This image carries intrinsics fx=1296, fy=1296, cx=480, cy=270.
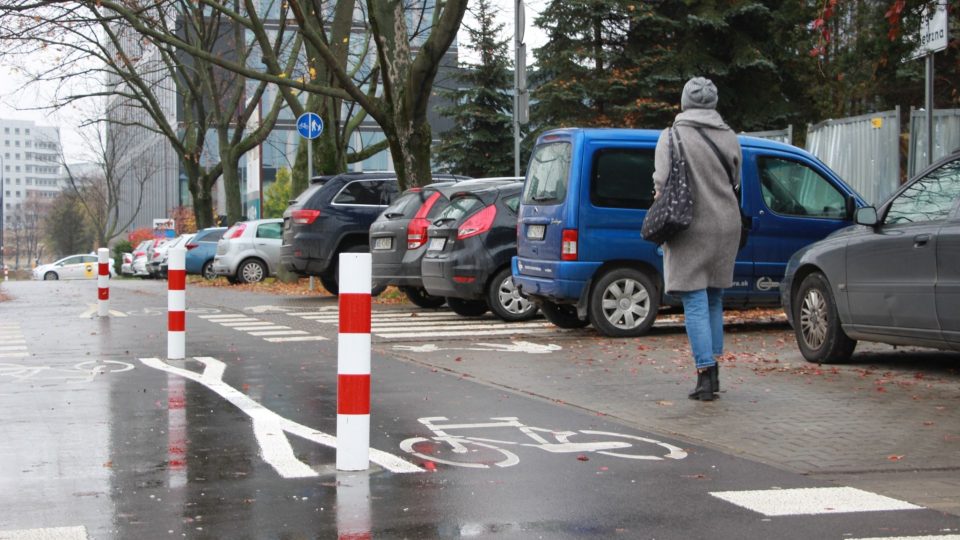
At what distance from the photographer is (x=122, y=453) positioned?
6602 mm

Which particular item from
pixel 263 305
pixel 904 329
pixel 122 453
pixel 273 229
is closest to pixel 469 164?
pixel 273 229

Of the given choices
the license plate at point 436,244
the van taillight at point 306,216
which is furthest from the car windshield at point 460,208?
the van taillight at point 306,216

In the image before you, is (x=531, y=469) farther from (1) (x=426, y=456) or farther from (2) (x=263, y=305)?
(2) (x=263, y=305)

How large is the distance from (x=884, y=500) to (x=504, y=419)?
9.29 ft

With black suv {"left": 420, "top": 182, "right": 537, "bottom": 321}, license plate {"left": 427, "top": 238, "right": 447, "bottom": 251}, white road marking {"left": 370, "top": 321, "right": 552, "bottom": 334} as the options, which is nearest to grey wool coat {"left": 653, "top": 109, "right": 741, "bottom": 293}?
white road marking {"left": 370, "top": 321, "right": 552, "bottom": 334}

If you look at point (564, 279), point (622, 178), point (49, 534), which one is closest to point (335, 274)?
point (564, 279)

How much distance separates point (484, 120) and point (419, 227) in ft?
87.1

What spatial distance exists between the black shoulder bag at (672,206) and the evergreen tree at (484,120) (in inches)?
1353

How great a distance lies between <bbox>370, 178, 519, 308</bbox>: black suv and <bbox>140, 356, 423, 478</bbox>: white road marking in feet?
23.2

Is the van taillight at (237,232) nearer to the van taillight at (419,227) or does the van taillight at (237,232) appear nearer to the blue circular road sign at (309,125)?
the blue circular road sign at (309,125)

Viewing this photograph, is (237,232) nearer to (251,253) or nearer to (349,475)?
(251,253)

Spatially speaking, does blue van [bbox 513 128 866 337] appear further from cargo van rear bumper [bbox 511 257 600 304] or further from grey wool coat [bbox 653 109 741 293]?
grey wool coat [bbox 653 109 741 293]

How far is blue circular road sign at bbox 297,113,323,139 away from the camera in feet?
85.0

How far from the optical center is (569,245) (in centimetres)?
1301
